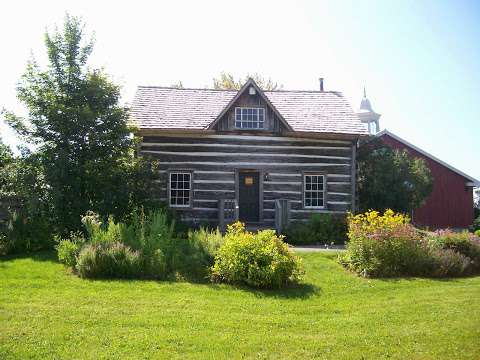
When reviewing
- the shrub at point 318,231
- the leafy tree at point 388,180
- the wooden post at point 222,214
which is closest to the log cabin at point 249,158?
the wooden post at point 222,214

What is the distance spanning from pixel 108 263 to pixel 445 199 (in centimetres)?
2347

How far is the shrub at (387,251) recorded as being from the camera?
1085cm

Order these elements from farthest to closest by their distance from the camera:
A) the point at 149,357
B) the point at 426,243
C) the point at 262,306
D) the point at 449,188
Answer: the point at 449,188 < the point at 426,243 < the point at 262,306 < the point at 149,357

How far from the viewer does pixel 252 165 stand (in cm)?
1762

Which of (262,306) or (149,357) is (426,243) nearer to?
(262,306)

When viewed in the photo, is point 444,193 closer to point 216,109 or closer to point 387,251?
point 216,109

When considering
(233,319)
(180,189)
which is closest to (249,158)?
(180,189)

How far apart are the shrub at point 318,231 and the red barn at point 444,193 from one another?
12.5 meters

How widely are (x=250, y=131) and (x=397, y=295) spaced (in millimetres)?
9841

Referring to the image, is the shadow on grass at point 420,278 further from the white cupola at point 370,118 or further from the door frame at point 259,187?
the white cupola at point 370,118

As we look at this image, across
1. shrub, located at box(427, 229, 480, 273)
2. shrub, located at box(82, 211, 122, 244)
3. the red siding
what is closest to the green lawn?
shrub, located at box(82, 211, 122, 244)

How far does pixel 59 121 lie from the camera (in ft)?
44.2

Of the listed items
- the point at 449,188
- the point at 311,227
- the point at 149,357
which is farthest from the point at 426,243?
the point at 449,188

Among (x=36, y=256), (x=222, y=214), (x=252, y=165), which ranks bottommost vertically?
(x=36, y=256)
